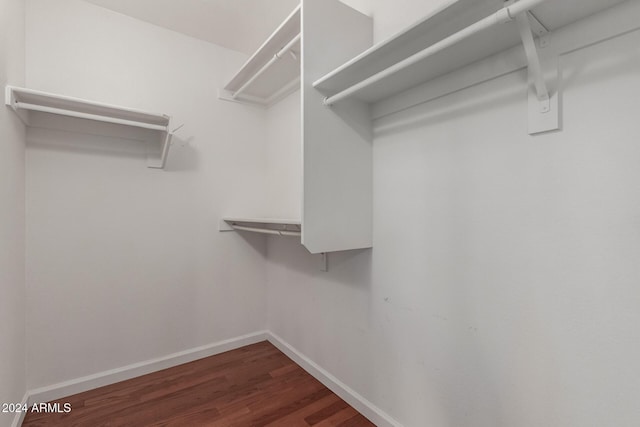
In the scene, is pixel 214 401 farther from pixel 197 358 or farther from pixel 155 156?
pixel 155 156

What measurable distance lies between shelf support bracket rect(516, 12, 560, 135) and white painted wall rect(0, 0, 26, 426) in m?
2.12

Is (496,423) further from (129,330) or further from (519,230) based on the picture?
(129,330)

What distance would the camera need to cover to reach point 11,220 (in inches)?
55.3

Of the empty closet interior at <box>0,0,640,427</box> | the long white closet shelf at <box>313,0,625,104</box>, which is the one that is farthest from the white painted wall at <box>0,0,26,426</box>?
the long white closet shelf at <box>313,0,625,104</box>

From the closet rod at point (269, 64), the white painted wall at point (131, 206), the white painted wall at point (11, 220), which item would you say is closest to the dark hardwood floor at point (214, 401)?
the white painted wall at point (131, 206)

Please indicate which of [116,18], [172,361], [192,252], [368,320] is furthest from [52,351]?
[116,18]

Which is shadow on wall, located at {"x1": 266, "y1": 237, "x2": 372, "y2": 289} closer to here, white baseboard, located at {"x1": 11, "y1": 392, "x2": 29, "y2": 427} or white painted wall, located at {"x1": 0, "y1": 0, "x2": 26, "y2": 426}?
white painted wall, located at {"x1": 0, "y1": 0, "x2": 26, "y2": 426}

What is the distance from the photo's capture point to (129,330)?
1.98 meters

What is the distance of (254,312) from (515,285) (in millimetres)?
2078

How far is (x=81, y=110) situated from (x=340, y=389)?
2.27 metres

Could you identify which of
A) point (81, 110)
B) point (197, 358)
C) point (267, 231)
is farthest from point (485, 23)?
point (197, 358)

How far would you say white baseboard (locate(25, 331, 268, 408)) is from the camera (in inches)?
67.8

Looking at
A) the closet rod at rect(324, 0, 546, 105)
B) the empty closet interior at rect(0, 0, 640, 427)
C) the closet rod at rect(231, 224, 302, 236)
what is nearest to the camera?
the closet rod at rect(324, 0, 546, 105)

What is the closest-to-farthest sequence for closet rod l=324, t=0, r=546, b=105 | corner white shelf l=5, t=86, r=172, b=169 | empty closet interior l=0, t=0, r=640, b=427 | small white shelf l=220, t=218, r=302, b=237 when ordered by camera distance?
closet rod l=324, t=0, r=546, b=105 < empty closet interior l=0, t=0, r=640, b=427 < corner white shelf l=5, t=86, r=172, b=169 < small white shelf l=220, t=218, r=302, b=237
